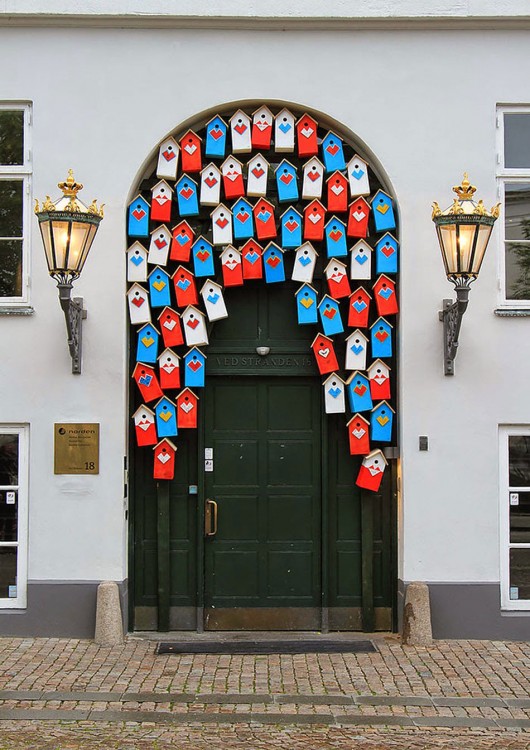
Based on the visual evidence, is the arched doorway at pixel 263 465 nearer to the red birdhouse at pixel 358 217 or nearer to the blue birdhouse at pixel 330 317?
the red birdhouse at pixel 358 217

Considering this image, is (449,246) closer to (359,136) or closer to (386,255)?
(386,255)

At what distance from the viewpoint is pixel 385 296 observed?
362 inches

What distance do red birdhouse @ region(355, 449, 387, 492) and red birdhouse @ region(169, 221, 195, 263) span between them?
251 centimetres

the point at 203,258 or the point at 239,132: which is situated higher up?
the point at 239,132

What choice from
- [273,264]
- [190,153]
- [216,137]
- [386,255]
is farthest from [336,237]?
[190,153]

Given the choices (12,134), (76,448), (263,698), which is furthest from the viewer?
(12,134)

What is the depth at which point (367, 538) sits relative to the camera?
933cm

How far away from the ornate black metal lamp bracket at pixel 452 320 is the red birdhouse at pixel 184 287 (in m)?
2.28

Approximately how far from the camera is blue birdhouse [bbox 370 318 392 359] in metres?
9.24

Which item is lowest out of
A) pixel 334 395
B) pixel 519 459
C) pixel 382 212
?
pixel 519 459

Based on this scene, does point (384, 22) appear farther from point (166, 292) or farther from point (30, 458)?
point (30, 458)

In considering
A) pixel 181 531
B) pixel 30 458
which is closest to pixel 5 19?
pixel 30 458

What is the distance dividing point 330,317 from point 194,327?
1.26 metres

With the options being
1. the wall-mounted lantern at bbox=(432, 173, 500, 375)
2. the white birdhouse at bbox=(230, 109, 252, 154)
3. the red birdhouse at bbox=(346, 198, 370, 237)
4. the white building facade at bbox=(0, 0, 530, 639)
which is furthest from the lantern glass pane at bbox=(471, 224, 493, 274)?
the white birdhouse at bbox=(230, 109, 252, 154)
